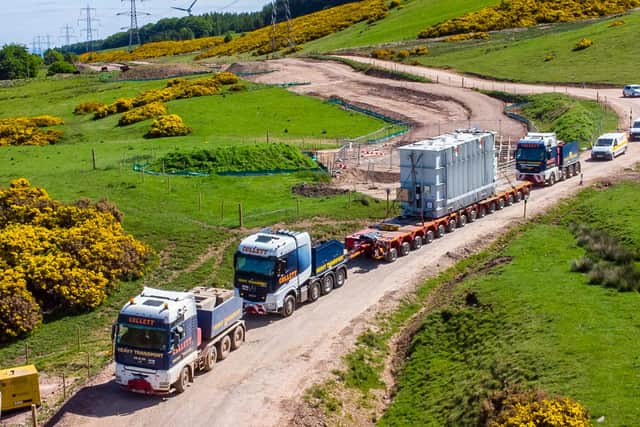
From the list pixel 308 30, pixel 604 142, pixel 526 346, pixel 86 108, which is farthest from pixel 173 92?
pixel 308 30

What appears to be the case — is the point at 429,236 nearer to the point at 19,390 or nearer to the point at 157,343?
the point at 157,343

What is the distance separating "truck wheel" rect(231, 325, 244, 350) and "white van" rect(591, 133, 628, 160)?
46010mm

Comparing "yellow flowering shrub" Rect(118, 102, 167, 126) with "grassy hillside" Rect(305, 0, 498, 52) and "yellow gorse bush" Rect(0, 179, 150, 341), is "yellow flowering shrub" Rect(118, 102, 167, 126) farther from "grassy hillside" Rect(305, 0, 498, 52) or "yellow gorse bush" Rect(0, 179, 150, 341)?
"grassy hillside" Rect(305, 0, 498, 52)

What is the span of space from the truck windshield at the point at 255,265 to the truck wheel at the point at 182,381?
7345mm

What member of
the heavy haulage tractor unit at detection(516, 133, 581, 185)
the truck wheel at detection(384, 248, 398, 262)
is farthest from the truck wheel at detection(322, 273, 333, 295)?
the heavy haulage tractor unit at detection(516, 133, 581, 185)

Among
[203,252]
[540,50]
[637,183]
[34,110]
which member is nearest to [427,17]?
[540,50]

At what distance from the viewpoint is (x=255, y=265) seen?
120 ft

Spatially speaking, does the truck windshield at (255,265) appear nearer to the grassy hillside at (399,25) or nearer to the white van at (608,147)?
the white van at (608,147)

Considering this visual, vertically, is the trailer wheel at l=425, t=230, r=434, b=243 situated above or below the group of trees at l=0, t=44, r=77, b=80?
below

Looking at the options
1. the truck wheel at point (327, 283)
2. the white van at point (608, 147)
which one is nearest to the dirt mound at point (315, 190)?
the truck wheel at point (327, 283)

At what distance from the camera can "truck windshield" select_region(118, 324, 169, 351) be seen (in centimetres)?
2864

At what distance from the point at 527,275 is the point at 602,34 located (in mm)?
91890

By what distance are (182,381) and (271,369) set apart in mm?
4137

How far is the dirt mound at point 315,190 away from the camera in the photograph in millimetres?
59688
